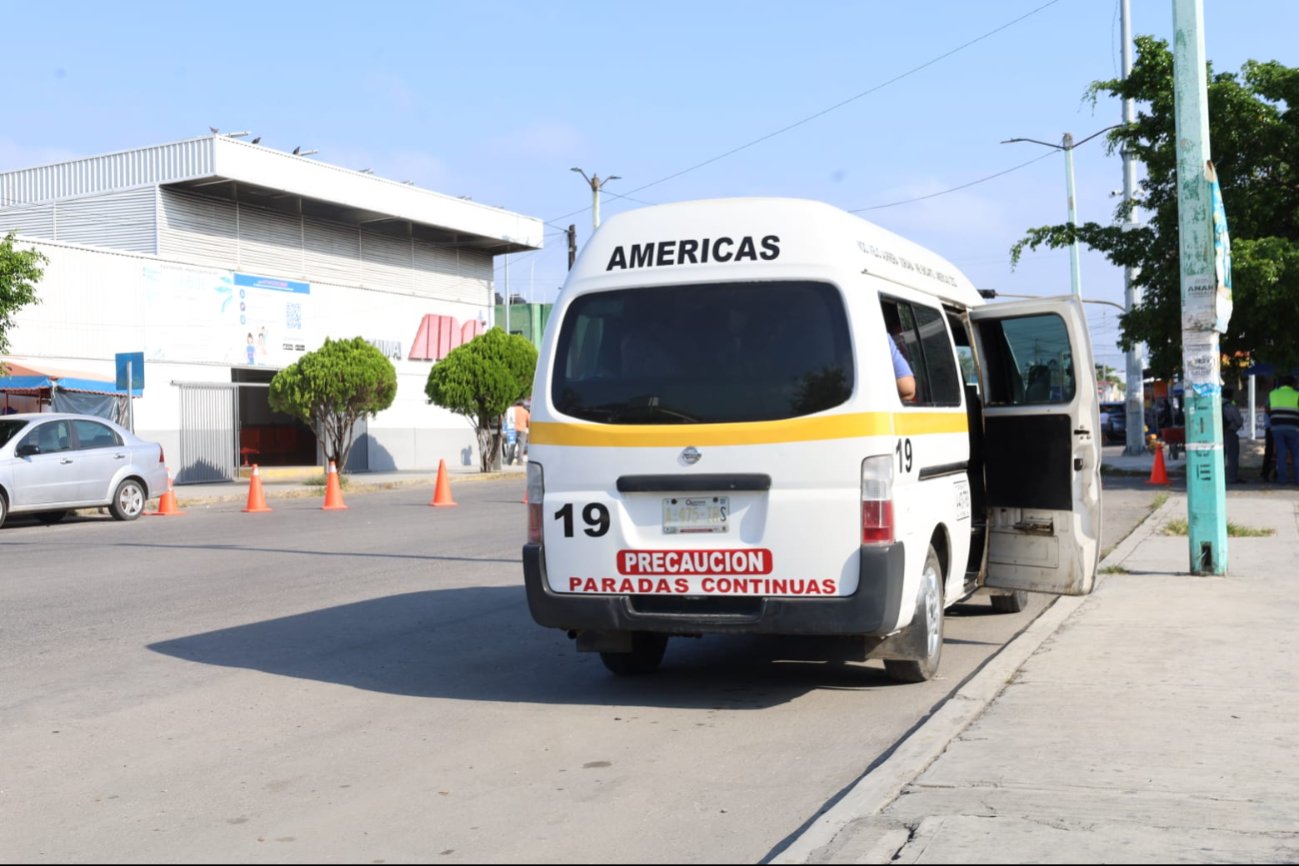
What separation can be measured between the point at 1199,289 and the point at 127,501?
15.8 m

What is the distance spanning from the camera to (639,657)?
7.88m

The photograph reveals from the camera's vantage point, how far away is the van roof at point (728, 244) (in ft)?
22.5

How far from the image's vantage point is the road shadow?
293 inches

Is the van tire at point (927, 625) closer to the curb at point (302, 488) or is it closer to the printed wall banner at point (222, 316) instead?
the curb at point (302, 488)

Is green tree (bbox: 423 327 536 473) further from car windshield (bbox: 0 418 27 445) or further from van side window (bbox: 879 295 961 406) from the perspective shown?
van side window (bbox: 879 295 961 406)

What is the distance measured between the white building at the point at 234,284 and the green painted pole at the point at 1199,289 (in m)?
22.8

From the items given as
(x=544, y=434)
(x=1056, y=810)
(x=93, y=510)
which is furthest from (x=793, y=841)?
(x=93, y=510)

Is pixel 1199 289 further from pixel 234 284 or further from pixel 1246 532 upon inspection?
pixel 234 284

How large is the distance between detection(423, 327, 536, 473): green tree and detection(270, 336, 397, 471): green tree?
7.68 ft

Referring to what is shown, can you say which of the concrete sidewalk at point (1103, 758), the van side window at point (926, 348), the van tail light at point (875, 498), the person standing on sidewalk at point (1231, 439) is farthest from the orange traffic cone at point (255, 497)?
the van tail light at point (875, 498)

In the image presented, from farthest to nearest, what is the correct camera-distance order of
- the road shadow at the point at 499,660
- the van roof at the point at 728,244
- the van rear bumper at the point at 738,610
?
the road shadow at the point at 499,660 < the van roof at the point at 728,244 < the van rear bumper at the point at 738,610

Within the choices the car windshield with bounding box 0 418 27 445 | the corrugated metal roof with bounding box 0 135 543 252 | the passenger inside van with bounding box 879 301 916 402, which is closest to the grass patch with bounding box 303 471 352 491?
the corrugated metal roof with bounding box 0 135 543 252

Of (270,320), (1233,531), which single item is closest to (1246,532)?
(1233,531)

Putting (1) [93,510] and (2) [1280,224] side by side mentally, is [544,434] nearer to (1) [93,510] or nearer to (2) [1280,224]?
(1) [93,510]
